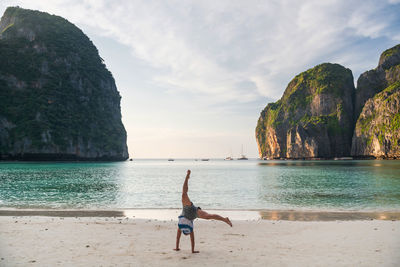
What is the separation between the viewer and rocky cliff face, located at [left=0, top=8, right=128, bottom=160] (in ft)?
441

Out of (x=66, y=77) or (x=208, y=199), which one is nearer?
(x=208, y=199)

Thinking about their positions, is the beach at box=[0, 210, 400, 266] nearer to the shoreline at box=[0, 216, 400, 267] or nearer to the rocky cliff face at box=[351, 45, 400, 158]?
the shoreline at box=[0, 216, 400, 267]

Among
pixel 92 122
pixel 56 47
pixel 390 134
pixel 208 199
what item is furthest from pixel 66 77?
pixel 390 134

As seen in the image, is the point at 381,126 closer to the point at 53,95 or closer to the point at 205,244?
the point at 53,95

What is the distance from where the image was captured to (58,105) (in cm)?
15288

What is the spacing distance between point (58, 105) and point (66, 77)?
21.3m

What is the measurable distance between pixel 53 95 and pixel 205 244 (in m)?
164

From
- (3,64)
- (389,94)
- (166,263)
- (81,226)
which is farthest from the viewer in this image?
(389,94)

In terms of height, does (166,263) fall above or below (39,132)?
below

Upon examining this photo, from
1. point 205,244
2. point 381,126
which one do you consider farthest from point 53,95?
point 381,126

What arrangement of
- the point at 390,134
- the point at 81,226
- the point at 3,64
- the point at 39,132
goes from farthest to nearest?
the point at 390,134 < the point at 3,64 < the point at 39,132 < the point at 81,226

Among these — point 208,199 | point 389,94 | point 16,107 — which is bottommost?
point 208,199

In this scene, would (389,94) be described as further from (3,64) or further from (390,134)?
(3,64)

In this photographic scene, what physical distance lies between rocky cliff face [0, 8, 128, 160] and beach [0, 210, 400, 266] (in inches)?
5379
